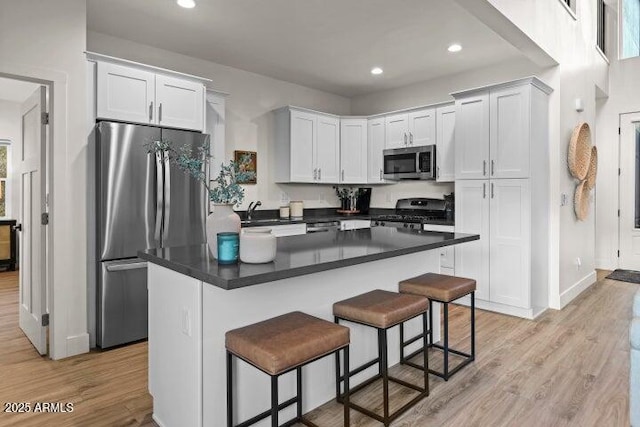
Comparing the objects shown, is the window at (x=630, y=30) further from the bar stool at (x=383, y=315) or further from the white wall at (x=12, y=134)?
the white wall at (x=12, y=134)

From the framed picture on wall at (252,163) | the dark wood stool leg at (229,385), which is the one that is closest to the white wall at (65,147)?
the dark wood stool leg at (229,385)

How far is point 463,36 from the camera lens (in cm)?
399

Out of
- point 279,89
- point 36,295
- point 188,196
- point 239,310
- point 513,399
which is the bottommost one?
point 513,399

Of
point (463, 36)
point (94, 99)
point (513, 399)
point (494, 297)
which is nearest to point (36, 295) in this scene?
point (94, 99)

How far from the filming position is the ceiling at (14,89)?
5430 mm

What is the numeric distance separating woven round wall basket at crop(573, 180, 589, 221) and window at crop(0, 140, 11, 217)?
8.43 meters

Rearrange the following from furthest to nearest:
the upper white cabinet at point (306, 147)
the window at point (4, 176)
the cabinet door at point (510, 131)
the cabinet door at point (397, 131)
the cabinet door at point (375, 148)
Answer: the window at point (4, 176)
the cabinet door at point (375, 148)
the cabinet door at point (397, 131)
the upper white cabinet at point (306, 147)
the cabinet door at point (510, 131)

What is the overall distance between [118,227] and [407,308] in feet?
7.65

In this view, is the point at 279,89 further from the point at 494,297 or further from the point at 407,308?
the point at 407,308

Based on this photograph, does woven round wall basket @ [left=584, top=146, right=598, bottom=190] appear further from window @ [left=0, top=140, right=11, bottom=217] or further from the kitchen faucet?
window @ [left=0, top=140, right=11, bottom=217]

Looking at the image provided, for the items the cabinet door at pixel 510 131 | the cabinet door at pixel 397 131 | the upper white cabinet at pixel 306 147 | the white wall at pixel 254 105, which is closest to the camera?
the cabinet door at pixel 510 131

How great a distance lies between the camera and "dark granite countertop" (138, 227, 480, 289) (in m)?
1.57

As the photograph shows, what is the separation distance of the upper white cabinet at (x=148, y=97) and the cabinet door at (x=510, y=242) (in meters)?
3.03

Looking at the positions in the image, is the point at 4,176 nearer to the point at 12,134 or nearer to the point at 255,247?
the point at 12,134
